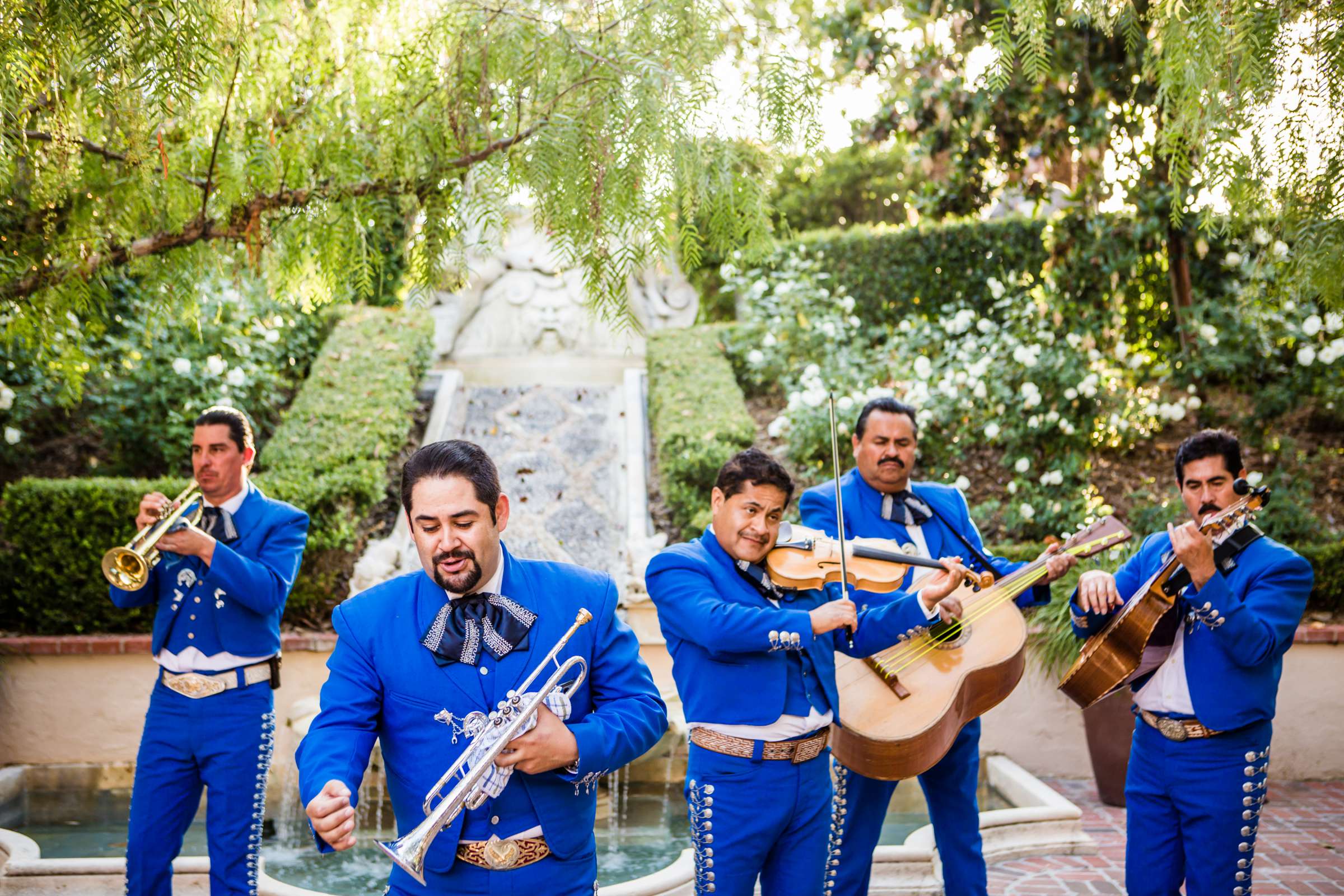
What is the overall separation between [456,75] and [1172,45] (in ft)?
8.93

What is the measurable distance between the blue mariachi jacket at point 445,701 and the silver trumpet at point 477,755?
0.05 meters

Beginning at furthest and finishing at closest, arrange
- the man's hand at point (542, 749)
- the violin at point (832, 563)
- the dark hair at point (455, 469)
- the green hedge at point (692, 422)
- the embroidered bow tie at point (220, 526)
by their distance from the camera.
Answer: the green hedge at point (692, 422) → the embroidered bow tie at point (220, 526) → the violin at point (832, 563) → the dark hair at point (455, 469) → the man's hand at point (542, 749)

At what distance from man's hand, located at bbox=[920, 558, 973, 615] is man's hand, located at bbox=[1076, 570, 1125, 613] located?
470 millimetres

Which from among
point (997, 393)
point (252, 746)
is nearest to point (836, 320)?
point (997, 393)

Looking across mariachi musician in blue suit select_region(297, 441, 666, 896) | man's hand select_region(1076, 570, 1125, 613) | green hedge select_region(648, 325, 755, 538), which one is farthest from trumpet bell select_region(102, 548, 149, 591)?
green hedge select_region(648, 325, 755, 538)

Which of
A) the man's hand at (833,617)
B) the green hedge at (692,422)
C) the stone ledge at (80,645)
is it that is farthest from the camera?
the green hedge at (692,422)

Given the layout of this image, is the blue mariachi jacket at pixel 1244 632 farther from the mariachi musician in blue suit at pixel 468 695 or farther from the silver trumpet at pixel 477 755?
the silver trumpet at pixel 477 755

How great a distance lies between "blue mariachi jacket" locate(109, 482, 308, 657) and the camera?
14.7 feet

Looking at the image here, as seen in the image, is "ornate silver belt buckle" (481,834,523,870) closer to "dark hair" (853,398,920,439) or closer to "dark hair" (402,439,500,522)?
"dark hair" (402,439,500,522)

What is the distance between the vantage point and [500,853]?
9.10 feet

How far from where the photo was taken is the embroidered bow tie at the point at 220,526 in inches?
186

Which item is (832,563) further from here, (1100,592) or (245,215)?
(245,215)

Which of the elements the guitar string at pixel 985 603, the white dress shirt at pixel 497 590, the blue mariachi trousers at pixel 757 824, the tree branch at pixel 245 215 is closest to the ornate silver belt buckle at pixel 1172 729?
the guitar string at pixel 985 603

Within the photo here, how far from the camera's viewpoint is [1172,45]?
4.09 meters
